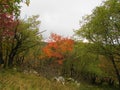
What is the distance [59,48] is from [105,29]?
107 ft

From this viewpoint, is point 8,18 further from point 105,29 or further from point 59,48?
point 59,48

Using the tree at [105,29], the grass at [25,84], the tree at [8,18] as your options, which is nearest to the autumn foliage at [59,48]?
the tree at [8,18]

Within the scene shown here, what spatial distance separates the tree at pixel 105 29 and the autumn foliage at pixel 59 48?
28716mm

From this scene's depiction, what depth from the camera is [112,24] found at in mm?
27172

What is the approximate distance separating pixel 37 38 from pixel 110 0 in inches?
688

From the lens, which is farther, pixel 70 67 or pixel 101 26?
pixel 70 67

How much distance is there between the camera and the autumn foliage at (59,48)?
5956cm

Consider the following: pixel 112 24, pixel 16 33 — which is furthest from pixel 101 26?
pixel 16 33

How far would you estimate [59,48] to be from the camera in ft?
197

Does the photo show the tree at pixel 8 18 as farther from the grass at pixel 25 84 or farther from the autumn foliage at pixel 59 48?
the autumn foliage at pixel 59 48

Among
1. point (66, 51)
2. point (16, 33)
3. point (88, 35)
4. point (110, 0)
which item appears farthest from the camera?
point (66, 51)

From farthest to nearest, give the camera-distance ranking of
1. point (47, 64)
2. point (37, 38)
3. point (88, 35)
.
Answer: point (47, 64), point (37, 38), point (88, 35)

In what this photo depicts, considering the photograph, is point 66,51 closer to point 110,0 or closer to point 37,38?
point 37,38

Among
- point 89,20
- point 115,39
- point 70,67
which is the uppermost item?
point 89,20
